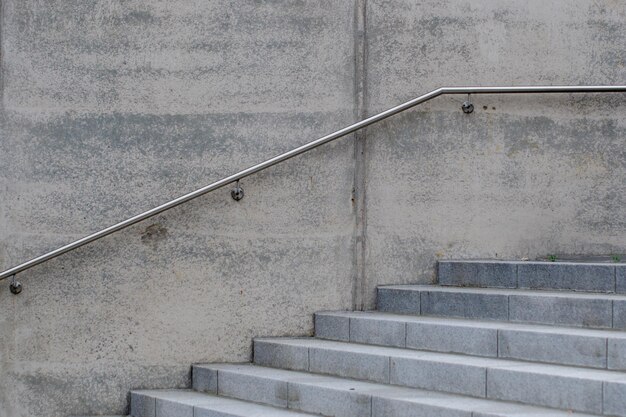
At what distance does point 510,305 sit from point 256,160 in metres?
1.94

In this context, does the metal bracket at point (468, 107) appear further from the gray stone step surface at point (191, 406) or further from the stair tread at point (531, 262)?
the gray stone step surface at point (191, 406)

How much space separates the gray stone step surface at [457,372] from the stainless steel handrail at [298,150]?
3.41 feet

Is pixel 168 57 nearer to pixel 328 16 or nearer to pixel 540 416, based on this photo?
pixel 328 16

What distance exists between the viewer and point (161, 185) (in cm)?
694

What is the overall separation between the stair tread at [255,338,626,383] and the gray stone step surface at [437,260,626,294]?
2.87 ft

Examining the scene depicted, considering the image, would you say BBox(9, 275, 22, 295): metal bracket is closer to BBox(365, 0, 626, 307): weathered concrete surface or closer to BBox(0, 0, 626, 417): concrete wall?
BBox(0, 0, 626, 417): concrete wall

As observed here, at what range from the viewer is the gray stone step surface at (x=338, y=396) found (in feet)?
16.1

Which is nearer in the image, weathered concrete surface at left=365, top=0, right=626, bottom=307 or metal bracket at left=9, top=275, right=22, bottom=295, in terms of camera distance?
metal bracket at left=9, top=275, right=22, bottom=295

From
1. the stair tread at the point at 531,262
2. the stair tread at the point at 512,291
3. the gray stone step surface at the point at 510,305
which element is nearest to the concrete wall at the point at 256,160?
the stair tread at the point at 531,262

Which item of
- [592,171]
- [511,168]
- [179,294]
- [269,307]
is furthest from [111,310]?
[592,171]

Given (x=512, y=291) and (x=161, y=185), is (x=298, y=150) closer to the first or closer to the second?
(x=161, y=185)

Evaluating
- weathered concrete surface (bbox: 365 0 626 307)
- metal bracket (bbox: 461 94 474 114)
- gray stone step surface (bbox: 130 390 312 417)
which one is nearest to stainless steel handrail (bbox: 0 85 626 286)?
metal bracket (bbox: 461 94 474 114)

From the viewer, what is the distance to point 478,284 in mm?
6812

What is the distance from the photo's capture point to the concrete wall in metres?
6.83
